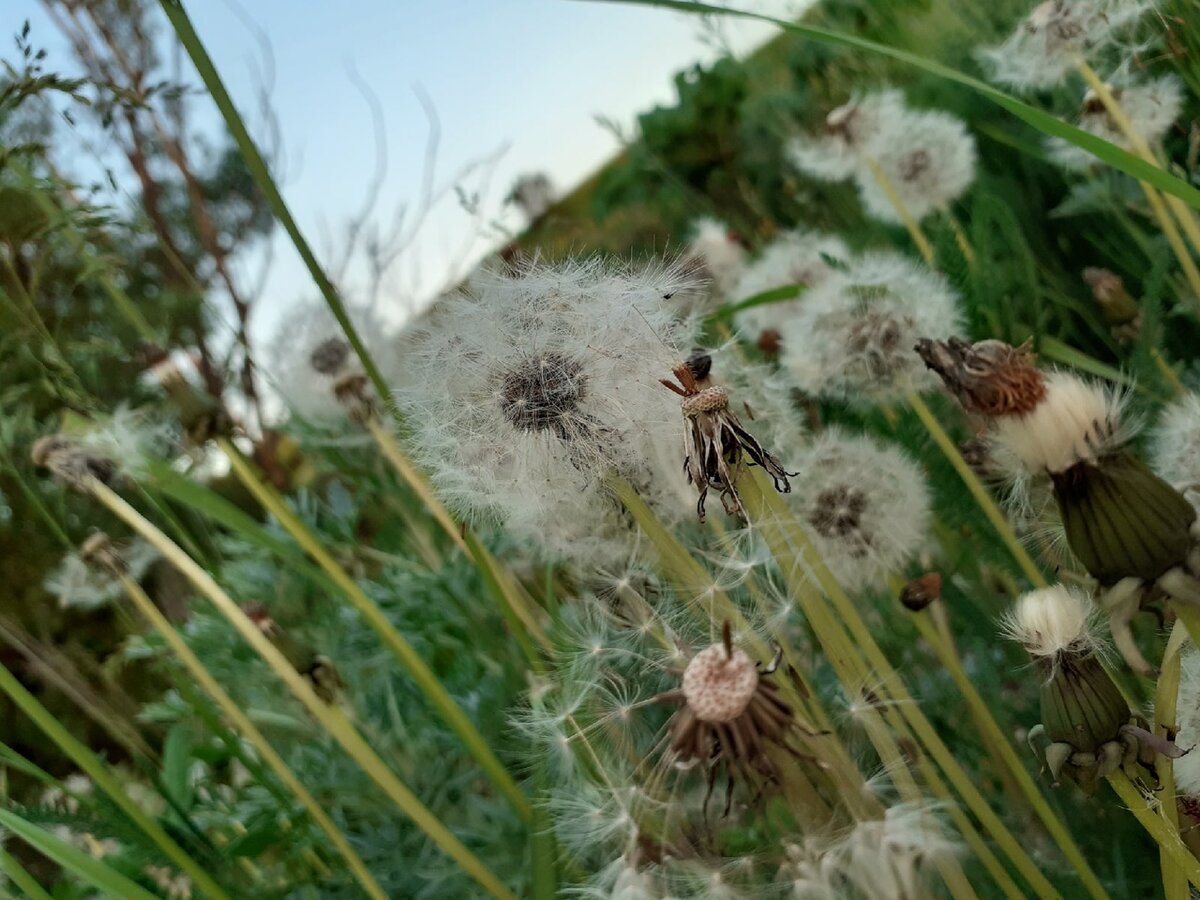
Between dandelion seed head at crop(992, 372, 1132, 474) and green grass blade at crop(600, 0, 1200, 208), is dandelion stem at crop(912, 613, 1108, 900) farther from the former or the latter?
green grass blade at crop(600, 0, 1200, 208)

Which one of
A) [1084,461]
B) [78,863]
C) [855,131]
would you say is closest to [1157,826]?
[1084,461]

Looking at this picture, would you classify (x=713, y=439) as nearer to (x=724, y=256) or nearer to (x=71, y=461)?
(x=71, y=461)

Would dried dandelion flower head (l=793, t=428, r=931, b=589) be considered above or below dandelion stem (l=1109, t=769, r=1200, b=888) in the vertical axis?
above

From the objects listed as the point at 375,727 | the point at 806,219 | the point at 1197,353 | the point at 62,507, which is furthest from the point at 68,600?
the point at 806,219

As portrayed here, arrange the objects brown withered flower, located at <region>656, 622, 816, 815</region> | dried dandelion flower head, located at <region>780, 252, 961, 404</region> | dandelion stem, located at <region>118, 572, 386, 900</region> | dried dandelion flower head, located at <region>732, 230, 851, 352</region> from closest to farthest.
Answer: brown withered flower, located at <region>656, 622, 816, 815</region> < dandelion stem, located at <region>118, 572, 386, 900</region> < dried dandelion flower head, located at <region>780, 252, 961, 404</region> < dried dandelion flower head, located at <region>732, 230, 851, 352</region>

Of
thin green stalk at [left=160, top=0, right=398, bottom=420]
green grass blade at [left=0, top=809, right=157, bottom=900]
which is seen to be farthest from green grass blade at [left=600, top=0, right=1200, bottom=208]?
green grass blade at [left=0, top=809, right=157, bottom=900]

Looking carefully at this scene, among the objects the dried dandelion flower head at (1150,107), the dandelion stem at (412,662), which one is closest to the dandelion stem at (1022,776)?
the dandelion stem at (412,662)

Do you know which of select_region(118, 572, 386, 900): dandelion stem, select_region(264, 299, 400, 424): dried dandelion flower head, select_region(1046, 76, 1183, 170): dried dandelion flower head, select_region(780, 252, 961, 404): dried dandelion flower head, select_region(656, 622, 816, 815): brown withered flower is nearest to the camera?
select_region(656, 622, 816, 815): brown withered flower

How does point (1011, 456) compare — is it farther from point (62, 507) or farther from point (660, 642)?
point (62, 507)
